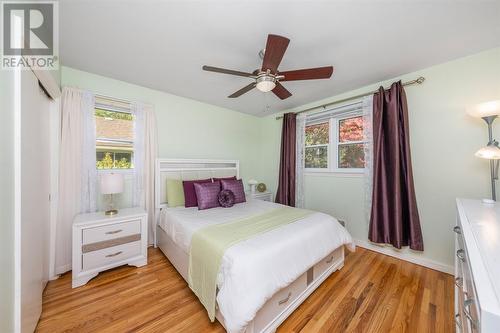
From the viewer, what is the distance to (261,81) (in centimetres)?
167

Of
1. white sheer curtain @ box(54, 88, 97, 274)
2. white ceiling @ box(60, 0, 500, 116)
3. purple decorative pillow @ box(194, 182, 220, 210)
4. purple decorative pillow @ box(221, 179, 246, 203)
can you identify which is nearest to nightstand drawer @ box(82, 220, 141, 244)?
white sheer curtain @ box(54, 88, 97, 274)

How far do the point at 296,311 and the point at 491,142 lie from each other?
235 cm

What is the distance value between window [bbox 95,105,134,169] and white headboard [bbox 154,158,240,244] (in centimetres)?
43

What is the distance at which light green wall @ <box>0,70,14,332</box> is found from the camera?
97 centimetres

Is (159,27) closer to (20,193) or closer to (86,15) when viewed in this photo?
(86,15)

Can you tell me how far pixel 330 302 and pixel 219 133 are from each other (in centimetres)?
306

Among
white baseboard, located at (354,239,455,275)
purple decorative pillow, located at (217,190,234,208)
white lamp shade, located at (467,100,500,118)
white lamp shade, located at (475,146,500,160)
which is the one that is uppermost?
white lamp shade, located at (467,100,500,118)

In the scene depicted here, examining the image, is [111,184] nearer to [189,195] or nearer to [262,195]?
[189,195]

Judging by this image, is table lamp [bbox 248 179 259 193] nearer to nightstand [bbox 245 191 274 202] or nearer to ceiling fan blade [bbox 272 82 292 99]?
nightstand [bbox 245 191 274 202]

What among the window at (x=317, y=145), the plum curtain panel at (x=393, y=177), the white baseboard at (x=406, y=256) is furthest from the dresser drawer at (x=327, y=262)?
the window at (x=317, y=145)

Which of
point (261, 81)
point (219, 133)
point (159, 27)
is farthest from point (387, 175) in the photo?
point (159, 27)

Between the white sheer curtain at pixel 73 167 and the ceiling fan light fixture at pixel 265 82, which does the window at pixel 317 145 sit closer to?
the ceiling fan light fixture at pixel 265 82

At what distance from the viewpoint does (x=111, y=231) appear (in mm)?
2035

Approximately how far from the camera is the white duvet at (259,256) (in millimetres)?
1191
